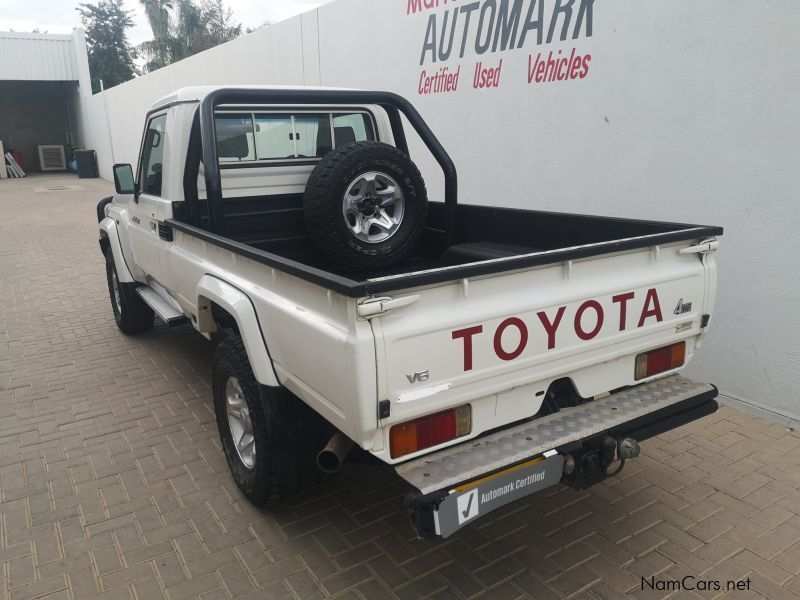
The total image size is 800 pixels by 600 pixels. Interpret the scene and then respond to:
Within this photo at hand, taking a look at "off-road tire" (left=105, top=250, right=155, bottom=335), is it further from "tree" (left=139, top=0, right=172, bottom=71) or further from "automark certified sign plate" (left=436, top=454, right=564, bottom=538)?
"tree" (left=139, top=0, right=172, bottom=71)

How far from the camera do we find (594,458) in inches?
99.0

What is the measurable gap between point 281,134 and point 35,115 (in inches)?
1225

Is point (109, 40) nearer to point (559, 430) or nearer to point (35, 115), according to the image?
point (35, 115)

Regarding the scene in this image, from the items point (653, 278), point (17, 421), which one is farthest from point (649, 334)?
point (17, 421)

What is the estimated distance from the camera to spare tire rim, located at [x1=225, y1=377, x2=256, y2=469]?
310 cm

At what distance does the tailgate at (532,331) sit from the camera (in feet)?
7.11

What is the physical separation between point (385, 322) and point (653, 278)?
4.44 ft

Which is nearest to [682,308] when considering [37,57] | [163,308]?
[163,308]

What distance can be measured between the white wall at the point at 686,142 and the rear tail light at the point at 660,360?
1.27m

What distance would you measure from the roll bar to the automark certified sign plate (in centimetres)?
202

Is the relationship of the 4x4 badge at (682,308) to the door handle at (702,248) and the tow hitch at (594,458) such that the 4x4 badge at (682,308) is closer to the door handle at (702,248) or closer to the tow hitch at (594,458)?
the door handle at (702,248)

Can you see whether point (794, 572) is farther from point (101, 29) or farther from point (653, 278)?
→ point (101, 29)

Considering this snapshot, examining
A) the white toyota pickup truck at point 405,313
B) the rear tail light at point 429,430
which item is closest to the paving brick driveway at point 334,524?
the white toyota pickup truck at point 405,313

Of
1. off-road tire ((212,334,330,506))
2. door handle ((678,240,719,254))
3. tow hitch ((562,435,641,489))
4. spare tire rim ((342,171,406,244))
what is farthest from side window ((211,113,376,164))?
tow hitch ((562,435,641,489))
